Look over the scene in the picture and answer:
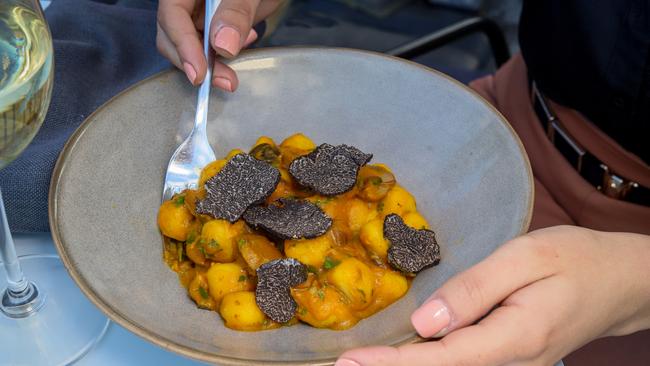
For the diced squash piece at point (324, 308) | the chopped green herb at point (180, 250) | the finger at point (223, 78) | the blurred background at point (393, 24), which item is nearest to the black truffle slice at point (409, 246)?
the diced squash piece at point (324, 308)

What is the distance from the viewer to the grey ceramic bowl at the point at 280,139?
38.7 inches

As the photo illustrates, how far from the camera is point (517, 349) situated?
941 millimetres

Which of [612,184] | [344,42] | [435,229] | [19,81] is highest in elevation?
[19,81]

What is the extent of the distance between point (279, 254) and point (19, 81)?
1.48 feet

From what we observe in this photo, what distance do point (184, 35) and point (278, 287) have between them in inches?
22.1

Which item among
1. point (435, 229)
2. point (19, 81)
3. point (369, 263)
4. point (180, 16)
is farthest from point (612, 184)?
point (19, 81)

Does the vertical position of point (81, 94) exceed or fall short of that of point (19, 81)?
it falls short

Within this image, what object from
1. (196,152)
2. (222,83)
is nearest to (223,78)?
(222,83)

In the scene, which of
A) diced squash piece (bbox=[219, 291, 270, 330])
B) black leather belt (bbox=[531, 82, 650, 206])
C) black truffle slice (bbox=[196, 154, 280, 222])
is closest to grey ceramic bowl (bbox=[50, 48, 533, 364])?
diced squash piece (bbox=[219, 291, 270, 330])

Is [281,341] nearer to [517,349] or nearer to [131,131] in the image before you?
[517,349]

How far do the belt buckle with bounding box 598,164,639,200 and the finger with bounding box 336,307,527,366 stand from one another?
70 centimetres

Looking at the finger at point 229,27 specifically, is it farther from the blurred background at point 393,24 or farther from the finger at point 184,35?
the blurred background at point 393,24

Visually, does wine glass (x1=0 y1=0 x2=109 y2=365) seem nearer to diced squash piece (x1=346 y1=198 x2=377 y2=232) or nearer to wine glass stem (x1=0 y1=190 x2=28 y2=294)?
wine glass stem (x1=0 y1=190 x2=28 y2=294)

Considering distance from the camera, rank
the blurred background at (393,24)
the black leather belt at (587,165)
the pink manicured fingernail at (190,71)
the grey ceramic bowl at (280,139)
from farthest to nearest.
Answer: the blurred background at (393,24) → the black leather belt at (587,165) → the pink manicured fingernail at (190,71) → the grey ceramic bowl at (280,139)
